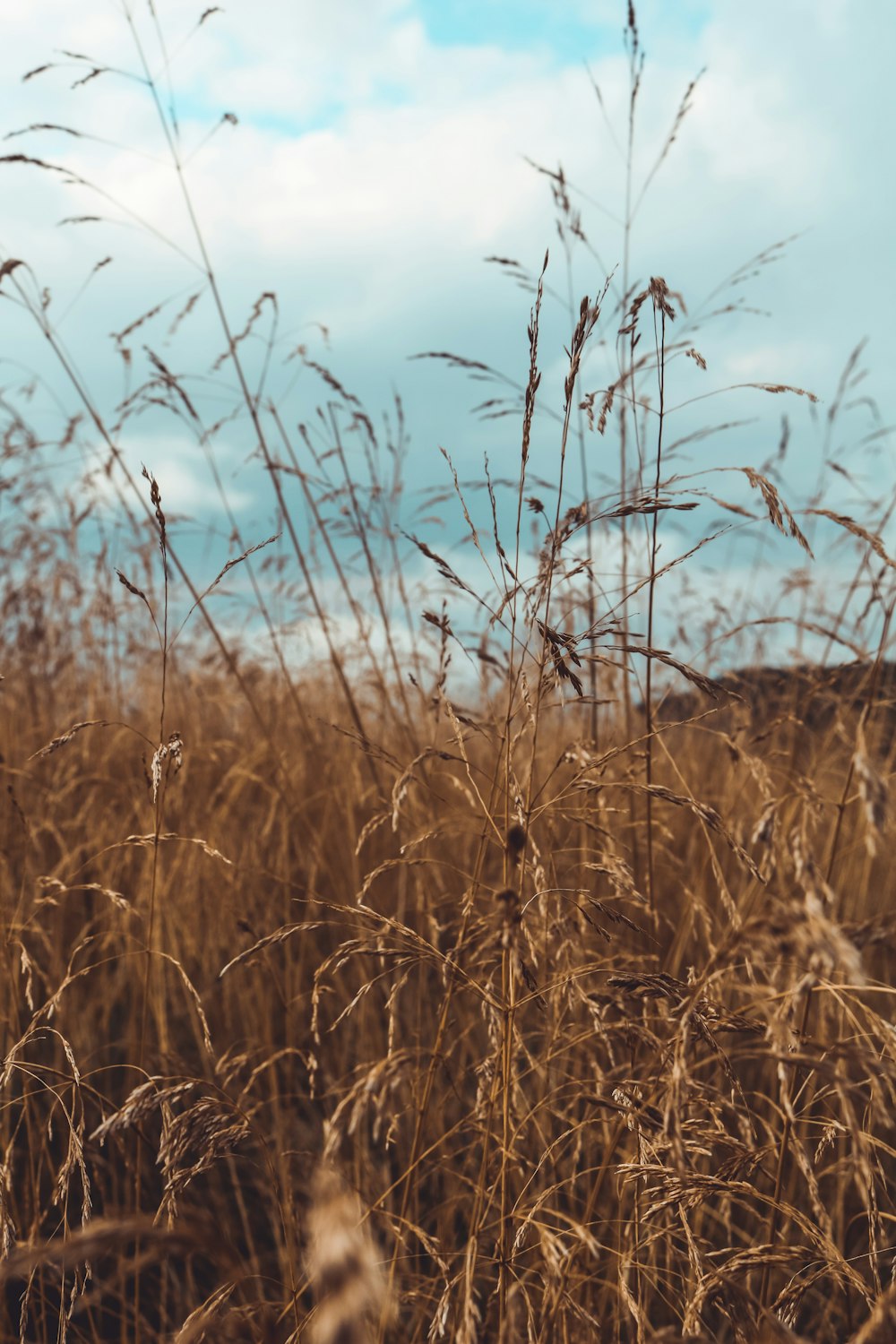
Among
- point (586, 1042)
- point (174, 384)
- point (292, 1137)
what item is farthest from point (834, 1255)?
point (174, 384)

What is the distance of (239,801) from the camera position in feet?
11.3

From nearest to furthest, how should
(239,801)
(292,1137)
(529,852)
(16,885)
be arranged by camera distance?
(529,852), (292,1137), (16,885), (239,801)

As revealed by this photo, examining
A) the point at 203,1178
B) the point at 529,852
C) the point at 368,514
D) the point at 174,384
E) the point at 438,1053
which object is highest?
the point at 174,384

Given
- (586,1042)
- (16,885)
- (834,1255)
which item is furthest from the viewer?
(16,885)

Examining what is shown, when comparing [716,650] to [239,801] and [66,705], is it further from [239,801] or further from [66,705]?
[66,705]

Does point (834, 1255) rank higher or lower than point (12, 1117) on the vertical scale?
higher

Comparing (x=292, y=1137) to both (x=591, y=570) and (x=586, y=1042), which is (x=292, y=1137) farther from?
(x=591, y=570)

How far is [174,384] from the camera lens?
2.49 meters

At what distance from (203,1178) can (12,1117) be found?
449 millimetres

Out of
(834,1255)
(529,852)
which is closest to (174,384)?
(529,852)

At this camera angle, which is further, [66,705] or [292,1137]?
[66,705]

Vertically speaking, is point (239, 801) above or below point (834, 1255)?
above

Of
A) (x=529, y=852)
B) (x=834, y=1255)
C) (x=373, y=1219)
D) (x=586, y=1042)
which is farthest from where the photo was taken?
(x=373, y=1219)

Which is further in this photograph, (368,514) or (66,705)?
(66,705)
